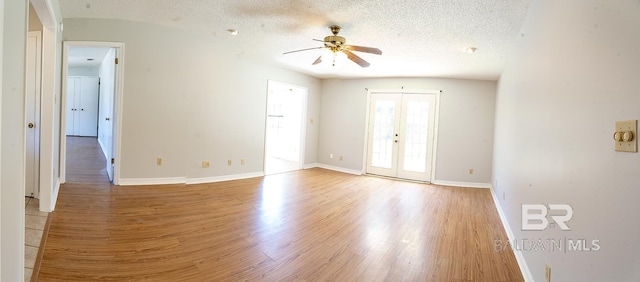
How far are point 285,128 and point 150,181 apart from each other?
4.38 meters

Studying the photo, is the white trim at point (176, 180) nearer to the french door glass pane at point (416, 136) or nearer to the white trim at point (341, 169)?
the white trim at point (341, 169)

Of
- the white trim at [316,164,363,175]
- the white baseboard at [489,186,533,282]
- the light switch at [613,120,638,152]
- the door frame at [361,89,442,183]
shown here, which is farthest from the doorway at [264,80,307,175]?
the light switch at [613,120,638,152]

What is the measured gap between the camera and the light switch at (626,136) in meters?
0.97

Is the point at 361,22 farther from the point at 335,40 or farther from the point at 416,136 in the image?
the point at 416,136

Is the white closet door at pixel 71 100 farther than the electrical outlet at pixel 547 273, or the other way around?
the white closet door at pixel 71 100

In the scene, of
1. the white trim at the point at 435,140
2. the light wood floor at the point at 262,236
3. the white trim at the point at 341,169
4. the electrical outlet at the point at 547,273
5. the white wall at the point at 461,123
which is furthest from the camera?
the white trim at the point at 341,169

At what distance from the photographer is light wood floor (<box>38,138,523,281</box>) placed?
2.03 meters

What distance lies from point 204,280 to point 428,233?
2.16m

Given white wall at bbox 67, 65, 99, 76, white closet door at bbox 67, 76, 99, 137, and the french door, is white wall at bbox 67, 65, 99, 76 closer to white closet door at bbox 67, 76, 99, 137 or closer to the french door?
white closet door at bbox 67, 76, 99, 137

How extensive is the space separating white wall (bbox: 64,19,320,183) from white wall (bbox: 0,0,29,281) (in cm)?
264

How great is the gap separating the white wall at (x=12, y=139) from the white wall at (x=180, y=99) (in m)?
2.64

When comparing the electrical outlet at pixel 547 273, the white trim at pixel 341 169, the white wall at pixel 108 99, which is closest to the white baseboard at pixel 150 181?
the white wall at pixel 108 99

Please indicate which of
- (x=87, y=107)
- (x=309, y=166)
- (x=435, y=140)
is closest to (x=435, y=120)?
(x=435, y=140)

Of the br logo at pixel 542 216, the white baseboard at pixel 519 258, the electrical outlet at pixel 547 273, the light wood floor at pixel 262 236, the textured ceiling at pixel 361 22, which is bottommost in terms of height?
the light wood floor at pixel 262 236
